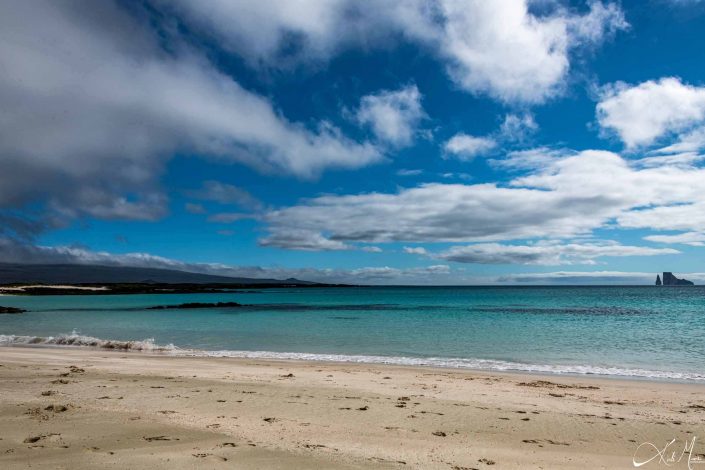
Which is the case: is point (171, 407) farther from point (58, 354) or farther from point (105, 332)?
point (105, 332)

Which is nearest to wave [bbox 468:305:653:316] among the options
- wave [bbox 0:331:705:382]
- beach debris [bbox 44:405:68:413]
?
wave [bbox 0:331:705:382]

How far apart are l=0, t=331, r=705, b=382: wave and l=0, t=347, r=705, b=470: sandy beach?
1.96 metres

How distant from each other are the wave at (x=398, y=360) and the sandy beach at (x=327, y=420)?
1.96m

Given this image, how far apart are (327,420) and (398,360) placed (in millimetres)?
11207

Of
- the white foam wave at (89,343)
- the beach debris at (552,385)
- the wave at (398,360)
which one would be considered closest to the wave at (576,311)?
the wave at (398,360)

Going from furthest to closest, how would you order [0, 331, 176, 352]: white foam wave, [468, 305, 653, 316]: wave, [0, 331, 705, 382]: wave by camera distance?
[468, 305, 653, 316]: wave < [0, 331, 176, 352]: white foam wave < [0, 331, 705, 382]: wave

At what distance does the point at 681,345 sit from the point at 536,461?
902 inches

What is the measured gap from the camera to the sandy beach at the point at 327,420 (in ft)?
21.0

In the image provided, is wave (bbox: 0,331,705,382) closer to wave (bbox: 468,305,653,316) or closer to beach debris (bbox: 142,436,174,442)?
beach debris (bbox: 142,436,174,442)

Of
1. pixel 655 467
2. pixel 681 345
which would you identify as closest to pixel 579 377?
pixel 655 467

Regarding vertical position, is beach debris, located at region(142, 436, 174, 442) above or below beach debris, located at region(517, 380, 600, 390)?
above

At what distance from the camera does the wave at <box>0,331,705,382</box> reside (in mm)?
16270

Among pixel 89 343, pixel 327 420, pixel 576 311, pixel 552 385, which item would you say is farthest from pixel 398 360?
pixel 576 311

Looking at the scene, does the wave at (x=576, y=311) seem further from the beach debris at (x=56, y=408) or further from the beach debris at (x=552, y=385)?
the beach debris at (x=56, y=408)
